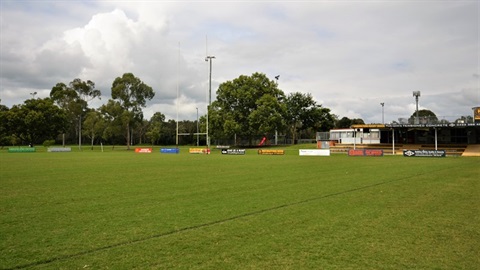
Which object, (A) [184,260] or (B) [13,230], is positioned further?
(B) [13,230]

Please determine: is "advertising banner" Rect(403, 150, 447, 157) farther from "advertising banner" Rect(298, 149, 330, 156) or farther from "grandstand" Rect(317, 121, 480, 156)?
"advertising banner" Rect(298, 149, 330, 156)

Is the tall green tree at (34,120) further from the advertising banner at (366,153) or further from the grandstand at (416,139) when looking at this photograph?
the advertising banner at (366,153)

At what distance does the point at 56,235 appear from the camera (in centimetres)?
754

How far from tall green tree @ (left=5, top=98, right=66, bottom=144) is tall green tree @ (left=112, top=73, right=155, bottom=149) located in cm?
1551

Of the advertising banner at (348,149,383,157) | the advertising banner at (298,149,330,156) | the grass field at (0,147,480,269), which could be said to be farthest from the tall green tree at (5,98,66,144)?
the grass field at (0,147,480,269)

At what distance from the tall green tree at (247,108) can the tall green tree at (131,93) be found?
1677 cm

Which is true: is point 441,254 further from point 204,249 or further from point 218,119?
point 218,119

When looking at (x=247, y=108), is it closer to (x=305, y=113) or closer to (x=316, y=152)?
(x=305, y=113)

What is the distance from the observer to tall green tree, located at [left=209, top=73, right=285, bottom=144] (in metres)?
65.5

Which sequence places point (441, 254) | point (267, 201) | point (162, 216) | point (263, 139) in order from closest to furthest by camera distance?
point (441, 254) → point (162, 216) → point (267, 201) → point (263, 139)

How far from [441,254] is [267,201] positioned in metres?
5.99

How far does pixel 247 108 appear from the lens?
70.6 m

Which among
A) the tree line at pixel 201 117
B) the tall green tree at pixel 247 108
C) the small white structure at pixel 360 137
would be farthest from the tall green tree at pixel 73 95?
the small white structure at pixel 360 137

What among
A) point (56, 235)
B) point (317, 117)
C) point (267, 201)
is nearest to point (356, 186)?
point (267, 201)
